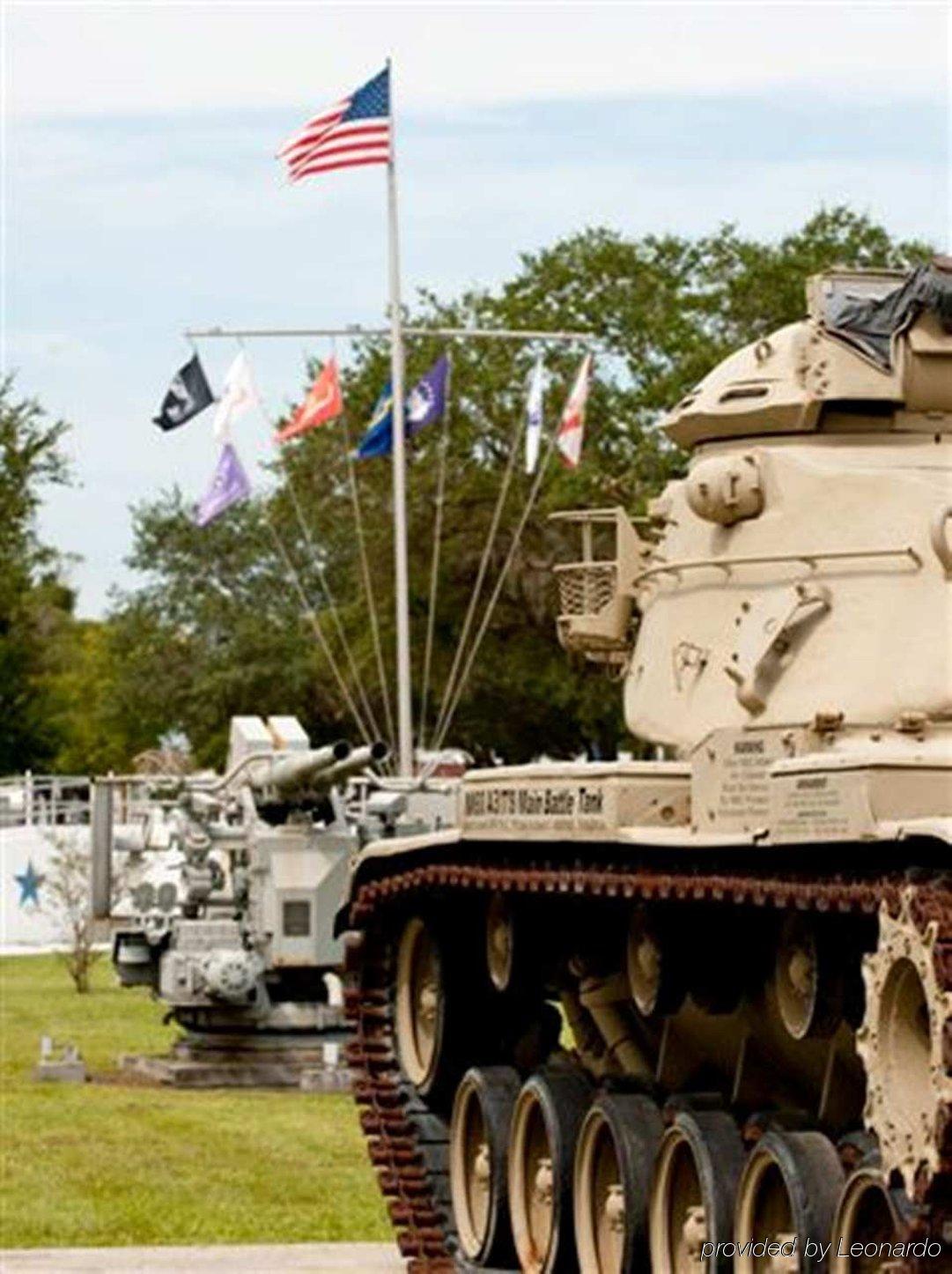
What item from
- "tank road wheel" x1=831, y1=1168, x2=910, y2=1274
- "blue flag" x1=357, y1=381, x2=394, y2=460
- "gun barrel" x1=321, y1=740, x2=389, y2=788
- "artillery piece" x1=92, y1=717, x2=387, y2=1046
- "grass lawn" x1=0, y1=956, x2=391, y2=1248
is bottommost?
"grass lawn" x1=0, y1=956, x2=391, y2=1248

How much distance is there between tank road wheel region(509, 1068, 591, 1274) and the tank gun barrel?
9096 millimetres

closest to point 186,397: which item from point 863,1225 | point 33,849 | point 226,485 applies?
point 226,485

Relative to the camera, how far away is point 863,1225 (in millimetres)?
12352

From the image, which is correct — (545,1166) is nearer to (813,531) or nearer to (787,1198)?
Result: (787,1198)

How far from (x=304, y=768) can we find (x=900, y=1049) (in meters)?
14.2

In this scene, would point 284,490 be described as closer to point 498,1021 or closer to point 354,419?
point 354,419

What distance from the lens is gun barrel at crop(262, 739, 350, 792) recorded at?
25156mm

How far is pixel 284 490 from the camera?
224 ft

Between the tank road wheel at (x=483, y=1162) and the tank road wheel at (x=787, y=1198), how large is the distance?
262 cm

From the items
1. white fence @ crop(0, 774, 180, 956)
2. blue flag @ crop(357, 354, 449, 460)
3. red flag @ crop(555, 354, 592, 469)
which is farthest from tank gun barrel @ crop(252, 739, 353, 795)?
white fence @ crop(0, 774, 180, 956)

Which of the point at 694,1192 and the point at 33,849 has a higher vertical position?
the point at 33,849

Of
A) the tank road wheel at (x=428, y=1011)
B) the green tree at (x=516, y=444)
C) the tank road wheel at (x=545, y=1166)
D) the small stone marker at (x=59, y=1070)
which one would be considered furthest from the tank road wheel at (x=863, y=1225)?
the green tree at (x=516, y=444)

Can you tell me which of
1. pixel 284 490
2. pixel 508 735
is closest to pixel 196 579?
pixel 284 490

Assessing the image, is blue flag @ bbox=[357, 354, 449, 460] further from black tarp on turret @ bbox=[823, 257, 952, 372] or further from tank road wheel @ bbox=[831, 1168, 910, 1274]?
tank road wheel @ bbox=[831, 1168, 910, 1274]
